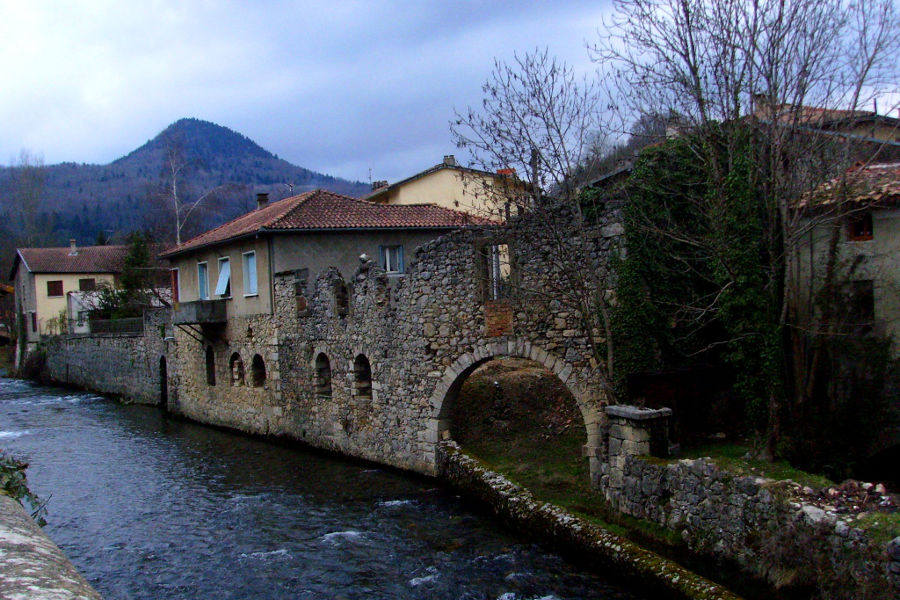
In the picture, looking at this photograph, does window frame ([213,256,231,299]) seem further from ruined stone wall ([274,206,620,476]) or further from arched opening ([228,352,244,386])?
ruined stone wall ([274,206,620,476])

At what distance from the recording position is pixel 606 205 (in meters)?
11.4

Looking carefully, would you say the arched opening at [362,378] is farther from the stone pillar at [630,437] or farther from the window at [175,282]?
the window at [175,282]

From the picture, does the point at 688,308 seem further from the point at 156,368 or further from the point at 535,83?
the point at 156,368

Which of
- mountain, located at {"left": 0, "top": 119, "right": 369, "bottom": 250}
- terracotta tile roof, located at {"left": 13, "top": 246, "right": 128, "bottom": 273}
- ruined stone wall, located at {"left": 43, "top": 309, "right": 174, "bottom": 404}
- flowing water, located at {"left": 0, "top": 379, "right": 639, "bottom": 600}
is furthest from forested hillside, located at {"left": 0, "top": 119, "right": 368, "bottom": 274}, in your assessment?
flowing water, located at {"left": 0, "top": 379, "right": 639, "bottom": 600}

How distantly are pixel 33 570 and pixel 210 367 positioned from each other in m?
22.8

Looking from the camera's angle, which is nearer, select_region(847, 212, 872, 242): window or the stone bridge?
the stone bridge

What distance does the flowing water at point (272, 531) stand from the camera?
9.62m

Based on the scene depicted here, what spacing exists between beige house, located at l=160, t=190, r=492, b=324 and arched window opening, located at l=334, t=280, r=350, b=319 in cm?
170

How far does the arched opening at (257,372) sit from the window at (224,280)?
2.69 meters

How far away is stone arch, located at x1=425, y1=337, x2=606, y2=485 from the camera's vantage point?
11641mm

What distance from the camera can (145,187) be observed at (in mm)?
94000

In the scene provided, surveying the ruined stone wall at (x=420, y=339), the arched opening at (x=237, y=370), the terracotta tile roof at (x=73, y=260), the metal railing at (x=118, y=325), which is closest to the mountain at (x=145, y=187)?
the terracotta tile roof at (x=73, y=260)

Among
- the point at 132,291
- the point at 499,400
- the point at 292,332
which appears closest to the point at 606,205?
the point at 499,400

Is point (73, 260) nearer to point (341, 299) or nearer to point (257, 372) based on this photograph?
point (257, 372)
